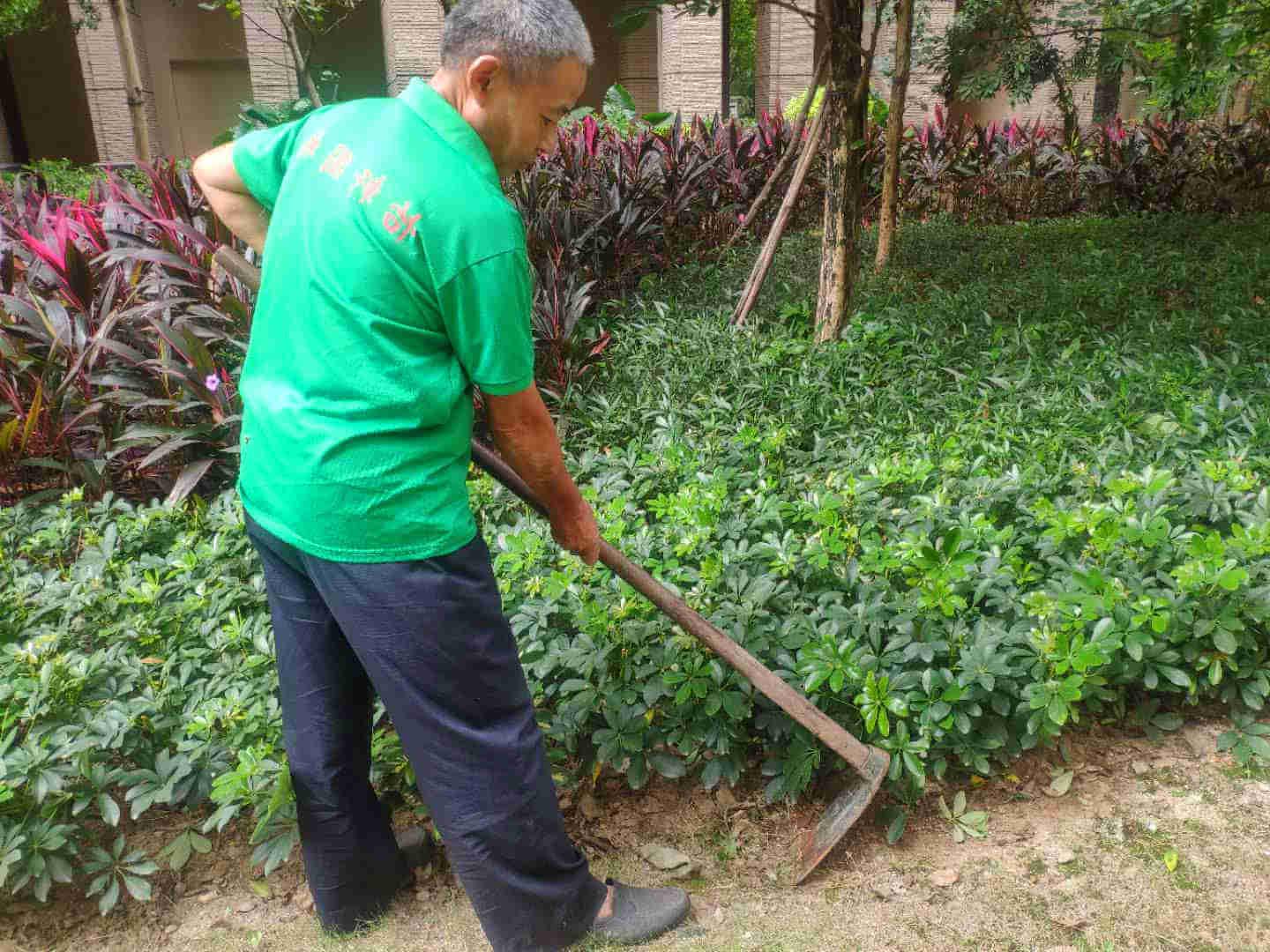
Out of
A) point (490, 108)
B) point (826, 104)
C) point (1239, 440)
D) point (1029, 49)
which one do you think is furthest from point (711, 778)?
point (1029, 49)

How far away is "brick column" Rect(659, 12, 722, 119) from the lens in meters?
13.5

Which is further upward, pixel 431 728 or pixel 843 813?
pixel 431 728

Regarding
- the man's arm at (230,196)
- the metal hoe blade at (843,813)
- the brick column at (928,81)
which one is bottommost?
the metal hoe blade at (843,813)

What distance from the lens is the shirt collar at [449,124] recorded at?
4.54 ft

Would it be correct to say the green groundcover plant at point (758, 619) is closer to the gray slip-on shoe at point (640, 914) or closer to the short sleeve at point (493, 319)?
the gray slip-on shoe at point (640, 914)

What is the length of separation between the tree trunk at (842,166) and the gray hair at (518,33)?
3.31 meters

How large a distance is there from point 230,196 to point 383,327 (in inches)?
25.2

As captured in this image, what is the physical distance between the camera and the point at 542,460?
1585 millimetres

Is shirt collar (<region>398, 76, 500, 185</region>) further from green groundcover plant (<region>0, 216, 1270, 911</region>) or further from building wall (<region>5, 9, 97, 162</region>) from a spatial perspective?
building wall (<region>5, 9, 97, 162</region>)

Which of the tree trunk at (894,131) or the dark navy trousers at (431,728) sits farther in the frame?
the tree trunk at (894,131)

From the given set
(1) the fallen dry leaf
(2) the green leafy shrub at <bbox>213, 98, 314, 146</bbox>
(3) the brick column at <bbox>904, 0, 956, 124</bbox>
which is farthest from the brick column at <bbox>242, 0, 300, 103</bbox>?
(1) the fallen dry leaf

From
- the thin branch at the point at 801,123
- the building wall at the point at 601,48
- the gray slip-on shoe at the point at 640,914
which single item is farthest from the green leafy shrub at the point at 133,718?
the building wall at the point at 601,48

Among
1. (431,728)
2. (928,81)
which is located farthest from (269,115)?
(928,81)

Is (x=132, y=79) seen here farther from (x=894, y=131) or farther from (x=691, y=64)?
(x=894, y=131)
